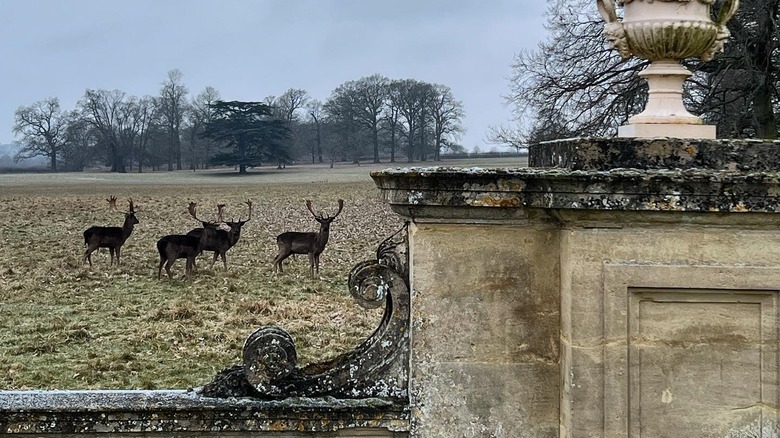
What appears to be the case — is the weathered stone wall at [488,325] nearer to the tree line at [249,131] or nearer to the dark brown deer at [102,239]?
the dark brown deer at [102,239]

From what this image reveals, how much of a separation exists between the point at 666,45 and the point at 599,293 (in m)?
0.88

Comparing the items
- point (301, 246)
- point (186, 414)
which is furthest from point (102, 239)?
point (186, 414)

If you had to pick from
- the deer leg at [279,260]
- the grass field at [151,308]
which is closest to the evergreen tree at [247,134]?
the grass field at [151,308]

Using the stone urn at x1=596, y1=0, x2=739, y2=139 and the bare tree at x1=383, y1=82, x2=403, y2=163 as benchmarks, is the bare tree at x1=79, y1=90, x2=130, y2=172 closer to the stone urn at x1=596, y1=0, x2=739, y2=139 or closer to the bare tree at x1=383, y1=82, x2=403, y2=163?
the bare tree at x1=383, y1=82, x2=403, y2=163

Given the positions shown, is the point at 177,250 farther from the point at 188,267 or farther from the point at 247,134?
the point at 247,134

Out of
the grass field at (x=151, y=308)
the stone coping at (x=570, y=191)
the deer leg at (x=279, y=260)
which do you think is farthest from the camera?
the deer leg at (x=279, y=260)

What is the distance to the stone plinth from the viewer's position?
2570 millimetres

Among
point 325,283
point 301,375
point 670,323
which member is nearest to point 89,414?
point 301,375

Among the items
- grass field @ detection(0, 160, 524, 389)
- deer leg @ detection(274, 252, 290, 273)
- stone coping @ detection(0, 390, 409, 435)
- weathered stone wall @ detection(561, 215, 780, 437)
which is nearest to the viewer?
weathered stone wall @ detection(561, 215, 780, 437)

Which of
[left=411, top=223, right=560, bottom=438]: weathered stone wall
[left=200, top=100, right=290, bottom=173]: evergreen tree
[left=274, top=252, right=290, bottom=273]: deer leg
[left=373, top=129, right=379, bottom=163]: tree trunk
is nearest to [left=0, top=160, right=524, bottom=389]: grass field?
[left=274, top=252, right=290, bottom=273]: deer leg

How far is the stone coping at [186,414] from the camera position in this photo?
2.86 metres

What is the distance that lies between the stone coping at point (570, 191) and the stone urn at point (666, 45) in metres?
0.26

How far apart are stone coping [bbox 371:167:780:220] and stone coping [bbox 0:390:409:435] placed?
76 cm

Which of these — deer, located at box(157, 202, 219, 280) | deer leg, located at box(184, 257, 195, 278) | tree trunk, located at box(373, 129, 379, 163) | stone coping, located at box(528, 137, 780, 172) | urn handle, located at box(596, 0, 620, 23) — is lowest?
deer leg, located at box(184, 257, 195, 278)
